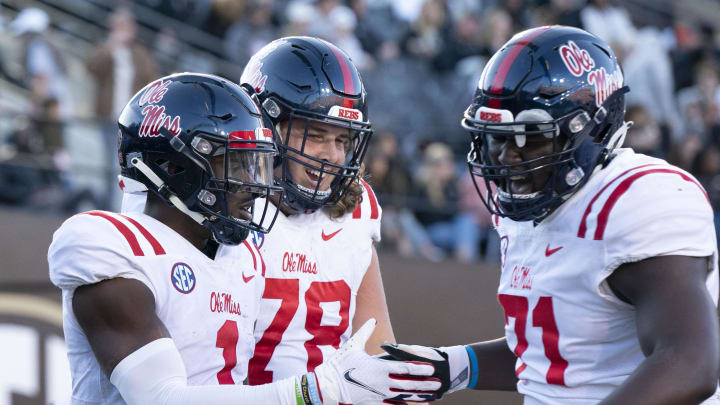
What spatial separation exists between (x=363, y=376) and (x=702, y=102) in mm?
7233

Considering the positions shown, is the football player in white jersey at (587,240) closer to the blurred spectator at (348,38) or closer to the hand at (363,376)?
the hand at (363,376)

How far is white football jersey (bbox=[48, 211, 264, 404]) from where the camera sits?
269cm

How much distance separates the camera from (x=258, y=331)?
3.31m

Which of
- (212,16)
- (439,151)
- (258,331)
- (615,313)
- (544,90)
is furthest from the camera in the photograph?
(212,16)

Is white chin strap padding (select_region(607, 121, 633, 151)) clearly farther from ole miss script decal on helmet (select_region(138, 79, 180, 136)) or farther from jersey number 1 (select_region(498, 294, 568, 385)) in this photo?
ole miss script decal on helmet (select_region(138, 79, 180, 136))

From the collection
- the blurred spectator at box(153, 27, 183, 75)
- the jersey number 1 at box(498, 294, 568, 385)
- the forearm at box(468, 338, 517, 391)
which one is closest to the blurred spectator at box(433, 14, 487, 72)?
the blurred spectator at box(153, 27, 183, 75)

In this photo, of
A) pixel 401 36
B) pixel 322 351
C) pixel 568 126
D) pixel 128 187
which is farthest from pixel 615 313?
pixel 401 36

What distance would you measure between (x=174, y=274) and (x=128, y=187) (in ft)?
1.48

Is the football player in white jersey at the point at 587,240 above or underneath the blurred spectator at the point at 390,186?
above

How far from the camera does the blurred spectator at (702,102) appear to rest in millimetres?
8758

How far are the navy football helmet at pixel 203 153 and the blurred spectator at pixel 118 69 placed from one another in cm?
471

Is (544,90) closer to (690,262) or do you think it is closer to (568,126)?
(568,126)

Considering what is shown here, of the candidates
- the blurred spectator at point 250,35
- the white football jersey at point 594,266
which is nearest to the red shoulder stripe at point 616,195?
the white football jersey at point 594,266

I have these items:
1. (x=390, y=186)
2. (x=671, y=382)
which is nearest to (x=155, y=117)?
(x=671, y=382)
